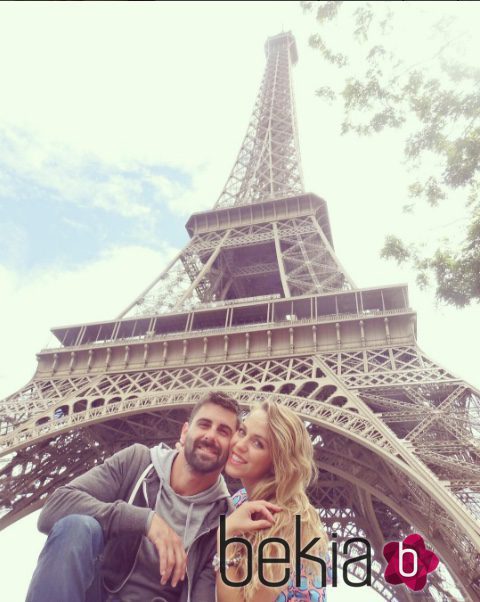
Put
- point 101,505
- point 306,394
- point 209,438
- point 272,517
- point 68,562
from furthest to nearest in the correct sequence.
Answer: point 306,394
point 209,438
point 101,505
point 272,517
point 68,562

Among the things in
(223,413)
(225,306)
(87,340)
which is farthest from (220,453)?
(87,340)

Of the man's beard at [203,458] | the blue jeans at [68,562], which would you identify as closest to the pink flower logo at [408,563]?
the man's beard at [203,458]

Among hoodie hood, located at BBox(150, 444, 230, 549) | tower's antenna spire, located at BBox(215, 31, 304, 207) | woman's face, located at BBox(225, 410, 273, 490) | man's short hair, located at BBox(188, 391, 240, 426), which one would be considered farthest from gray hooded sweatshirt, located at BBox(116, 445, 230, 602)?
tower's antenna spire, located at BBox(215, 31, 304, 207)

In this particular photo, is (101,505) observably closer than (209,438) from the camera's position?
Yes

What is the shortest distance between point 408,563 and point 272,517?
7.26ft

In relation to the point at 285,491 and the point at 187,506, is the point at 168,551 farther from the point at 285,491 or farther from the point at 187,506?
the point at 285,491

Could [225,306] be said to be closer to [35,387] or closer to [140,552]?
[35,387]

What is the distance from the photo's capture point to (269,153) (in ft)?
103

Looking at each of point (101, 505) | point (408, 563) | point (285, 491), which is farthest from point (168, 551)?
point (408, 563)

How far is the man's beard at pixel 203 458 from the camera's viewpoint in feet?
10.2

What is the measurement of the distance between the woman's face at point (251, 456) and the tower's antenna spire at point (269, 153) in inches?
935

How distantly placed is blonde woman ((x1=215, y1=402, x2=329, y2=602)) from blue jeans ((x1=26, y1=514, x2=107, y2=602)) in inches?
26.4

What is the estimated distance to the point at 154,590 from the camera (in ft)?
9.03

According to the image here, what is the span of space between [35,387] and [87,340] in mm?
2859
